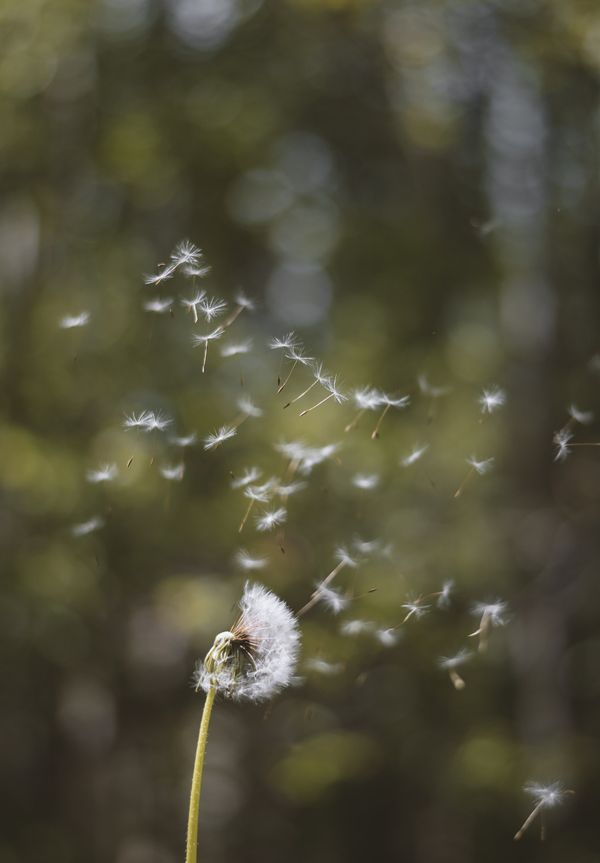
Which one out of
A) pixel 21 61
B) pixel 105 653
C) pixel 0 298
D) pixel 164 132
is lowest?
pixel 105 653

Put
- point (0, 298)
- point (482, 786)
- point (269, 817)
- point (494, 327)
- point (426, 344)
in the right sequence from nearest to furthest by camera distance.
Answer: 1. point (482, 786)
2. point (0, 298)
3. point (426, 344)
4. point (494, 327)
5. point (269, 817)

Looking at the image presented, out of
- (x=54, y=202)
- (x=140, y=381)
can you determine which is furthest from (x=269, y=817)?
(x=54, y=202)

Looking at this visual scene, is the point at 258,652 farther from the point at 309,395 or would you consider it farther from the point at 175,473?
the point at 309,395

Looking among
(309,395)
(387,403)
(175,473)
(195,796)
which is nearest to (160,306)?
(175,473)

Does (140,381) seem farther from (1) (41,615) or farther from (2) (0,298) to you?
(1) (41,615)

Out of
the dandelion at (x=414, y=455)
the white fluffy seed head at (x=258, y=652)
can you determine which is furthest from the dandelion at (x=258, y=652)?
the dandelion at (x=414, y=455)

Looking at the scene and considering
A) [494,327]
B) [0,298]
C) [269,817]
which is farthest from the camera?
[269,817]
